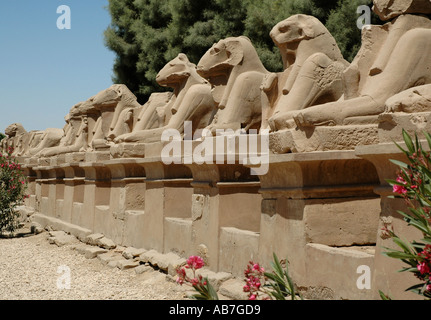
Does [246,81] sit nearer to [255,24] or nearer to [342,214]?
[342,214]

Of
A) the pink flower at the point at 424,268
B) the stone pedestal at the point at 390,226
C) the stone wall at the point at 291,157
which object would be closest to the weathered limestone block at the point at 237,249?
the stone wall at the point at 291,157

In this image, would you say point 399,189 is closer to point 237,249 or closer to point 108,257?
point 237,249

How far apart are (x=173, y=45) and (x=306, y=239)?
1287cm

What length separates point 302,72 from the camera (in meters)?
5.60

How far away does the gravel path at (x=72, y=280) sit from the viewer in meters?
6.39

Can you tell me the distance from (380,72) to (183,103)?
392 cm

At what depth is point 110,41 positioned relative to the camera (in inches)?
746

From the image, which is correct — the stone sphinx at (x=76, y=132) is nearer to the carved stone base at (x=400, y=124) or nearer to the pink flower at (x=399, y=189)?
the carved stone base at (x=400, y=124)

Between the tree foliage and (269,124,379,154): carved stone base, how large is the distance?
784 centimetres

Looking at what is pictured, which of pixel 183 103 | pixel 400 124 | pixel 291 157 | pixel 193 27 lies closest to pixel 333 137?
pixel 291 157

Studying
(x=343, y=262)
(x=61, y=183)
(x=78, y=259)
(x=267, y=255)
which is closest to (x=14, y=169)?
(x=61, y=183)

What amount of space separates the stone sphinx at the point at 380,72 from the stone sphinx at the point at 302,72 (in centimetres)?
51

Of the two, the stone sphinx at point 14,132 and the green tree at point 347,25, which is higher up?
the green tree at point 347,25
